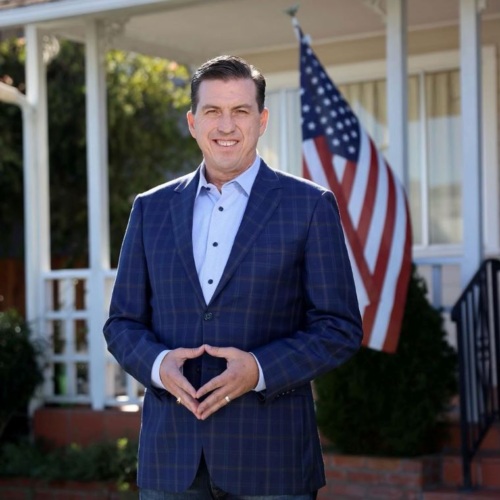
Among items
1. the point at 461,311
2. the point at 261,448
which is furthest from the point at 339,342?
the point at 461,311

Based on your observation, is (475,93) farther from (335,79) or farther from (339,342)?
(339,342)

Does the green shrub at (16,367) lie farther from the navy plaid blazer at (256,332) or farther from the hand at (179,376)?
the hand at (179,376)

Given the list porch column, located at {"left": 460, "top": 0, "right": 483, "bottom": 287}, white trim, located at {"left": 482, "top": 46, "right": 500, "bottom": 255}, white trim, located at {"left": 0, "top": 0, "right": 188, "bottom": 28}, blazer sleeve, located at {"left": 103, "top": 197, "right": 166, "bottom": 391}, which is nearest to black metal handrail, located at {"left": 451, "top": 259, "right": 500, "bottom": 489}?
porch column, located at {"left": 460, "top": 0, "right": 483, "bottom": 287}

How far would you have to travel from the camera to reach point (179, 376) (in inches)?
120

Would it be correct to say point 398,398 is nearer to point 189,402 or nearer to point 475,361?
point 475,361

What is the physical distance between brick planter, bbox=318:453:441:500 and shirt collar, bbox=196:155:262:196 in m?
3.98

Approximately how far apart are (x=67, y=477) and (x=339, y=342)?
5.35 meters

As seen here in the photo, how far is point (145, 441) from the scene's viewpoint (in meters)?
3.21

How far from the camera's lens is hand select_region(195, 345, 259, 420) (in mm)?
3006

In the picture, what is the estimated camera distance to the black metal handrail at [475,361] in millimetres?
6766

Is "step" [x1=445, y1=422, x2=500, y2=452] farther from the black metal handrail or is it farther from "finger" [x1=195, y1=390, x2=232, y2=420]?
"finger" [x1=195, y1=390, x2=232, y2=420]

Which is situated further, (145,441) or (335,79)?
(335,79)

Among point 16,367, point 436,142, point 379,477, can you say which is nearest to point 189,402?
point 379,477

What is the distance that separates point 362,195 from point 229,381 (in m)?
4.25
